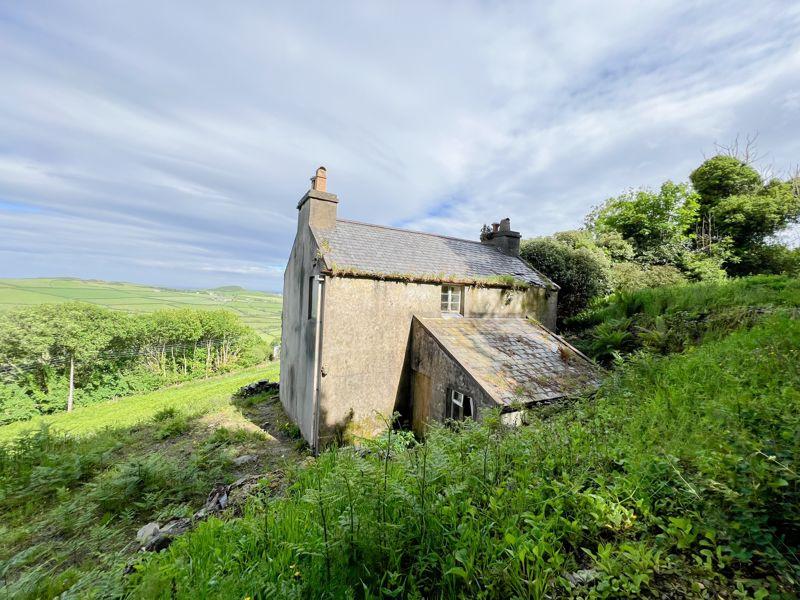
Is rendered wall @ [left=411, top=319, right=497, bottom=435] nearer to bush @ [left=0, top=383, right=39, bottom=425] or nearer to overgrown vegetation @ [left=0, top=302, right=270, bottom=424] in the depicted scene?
overgrown vegetation @ [left=0, top=302, right=270, bottom=424]

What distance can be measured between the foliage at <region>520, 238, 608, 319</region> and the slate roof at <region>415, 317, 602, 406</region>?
16.4 feet

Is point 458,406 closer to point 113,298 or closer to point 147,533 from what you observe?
point 147,533

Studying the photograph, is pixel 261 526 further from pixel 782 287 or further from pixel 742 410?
pixel 782 287

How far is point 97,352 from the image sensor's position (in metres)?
25.0

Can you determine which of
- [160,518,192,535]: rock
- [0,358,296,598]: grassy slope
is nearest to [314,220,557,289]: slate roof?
[0,358,296,598]: grassy slope

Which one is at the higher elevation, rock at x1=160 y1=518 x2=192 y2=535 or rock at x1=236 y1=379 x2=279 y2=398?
rock at x1=160 y1=518 x2=192 y2=535

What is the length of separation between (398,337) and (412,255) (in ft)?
12.0

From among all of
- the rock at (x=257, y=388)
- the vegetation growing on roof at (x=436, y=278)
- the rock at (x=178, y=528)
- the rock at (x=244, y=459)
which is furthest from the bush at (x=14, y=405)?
the vegetation growing on roof at (x=436, y=278)

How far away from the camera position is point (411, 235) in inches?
588

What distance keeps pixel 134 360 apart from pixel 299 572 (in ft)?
112

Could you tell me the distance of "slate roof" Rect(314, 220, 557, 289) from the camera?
11.4 meters

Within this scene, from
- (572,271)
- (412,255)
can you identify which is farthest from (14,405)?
(572,271)

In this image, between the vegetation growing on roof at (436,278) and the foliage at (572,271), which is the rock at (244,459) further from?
the foliage at (572,271)

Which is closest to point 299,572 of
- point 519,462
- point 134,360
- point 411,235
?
point 519,462
